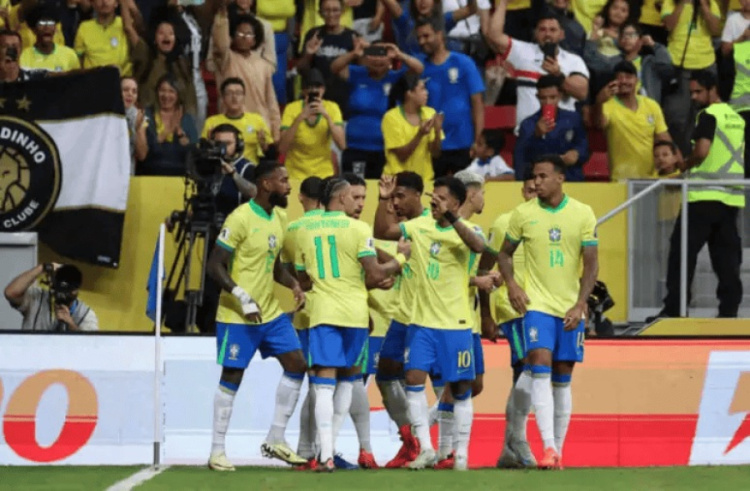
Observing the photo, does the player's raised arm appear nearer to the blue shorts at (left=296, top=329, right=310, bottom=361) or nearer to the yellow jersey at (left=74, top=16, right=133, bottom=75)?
the blue shorts at (left=296, top=329, right=310, bottom=361)

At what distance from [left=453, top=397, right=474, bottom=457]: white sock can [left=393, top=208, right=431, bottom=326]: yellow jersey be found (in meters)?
0.75

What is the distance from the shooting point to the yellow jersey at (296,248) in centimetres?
1360

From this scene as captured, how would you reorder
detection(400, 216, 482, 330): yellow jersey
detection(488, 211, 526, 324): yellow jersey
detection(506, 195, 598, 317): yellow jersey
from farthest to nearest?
1. detection(488, 211, 526, 324): yellow jersey
2. detection(506, 195, 598, 317): yellow jersey
3. detection(400, 216, 482, 330): yellow jersey

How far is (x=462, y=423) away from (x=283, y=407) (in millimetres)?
1350

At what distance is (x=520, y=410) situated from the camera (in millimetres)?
14359

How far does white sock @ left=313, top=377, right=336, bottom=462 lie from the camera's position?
13.2m

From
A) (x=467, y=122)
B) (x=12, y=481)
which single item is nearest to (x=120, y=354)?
(x=12, y=481)

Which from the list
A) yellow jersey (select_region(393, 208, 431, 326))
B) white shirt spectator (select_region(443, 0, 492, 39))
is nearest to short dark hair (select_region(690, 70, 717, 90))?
white shirt spectator (select_region(443, 0, 492, 39))

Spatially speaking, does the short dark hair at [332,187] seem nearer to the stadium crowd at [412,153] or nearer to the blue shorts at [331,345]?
the stadium crowd at [412,153]

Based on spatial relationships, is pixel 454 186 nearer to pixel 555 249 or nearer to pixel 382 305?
pixel 555 249

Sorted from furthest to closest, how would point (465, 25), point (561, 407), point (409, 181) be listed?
point (465, 25) < point (561, 407) < point (409, 181)

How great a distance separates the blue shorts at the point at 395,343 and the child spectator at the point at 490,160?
474cm

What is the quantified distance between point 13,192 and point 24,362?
9.65 feet

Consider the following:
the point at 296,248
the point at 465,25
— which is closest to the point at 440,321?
the point at 296,248
